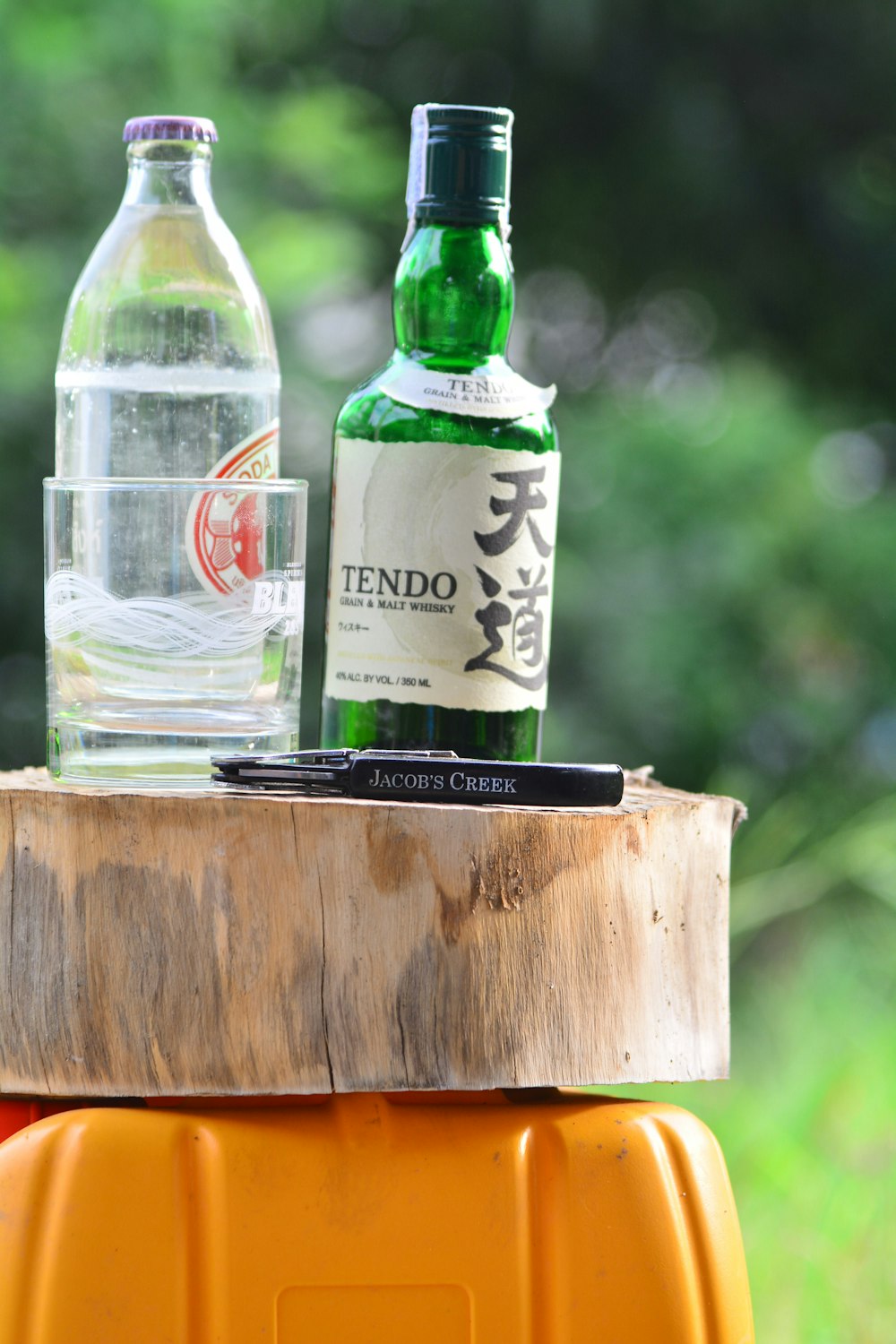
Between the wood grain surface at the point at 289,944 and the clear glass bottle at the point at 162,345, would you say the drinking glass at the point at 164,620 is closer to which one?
the wood grain surface at the point at 289,944

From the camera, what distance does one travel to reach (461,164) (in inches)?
47.4

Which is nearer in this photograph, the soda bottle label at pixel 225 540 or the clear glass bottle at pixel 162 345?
the soda bottle label at pixel 225 540

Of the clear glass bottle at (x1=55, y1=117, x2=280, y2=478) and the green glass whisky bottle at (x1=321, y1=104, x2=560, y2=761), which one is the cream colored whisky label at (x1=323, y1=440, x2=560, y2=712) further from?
the clear glass bottle at (x1=55, y1=117, x2=280, y2=478)

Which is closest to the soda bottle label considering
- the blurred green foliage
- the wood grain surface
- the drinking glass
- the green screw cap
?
the drinking glass

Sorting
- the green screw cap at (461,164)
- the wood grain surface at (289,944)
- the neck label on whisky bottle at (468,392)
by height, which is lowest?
the wood grain surface at (289,944)

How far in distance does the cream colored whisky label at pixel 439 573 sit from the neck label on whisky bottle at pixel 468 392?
1.7 inches

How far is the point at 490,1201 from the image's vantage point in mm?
1050

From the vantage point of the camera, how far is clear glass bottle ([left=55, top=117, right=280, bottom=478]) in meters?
1.32

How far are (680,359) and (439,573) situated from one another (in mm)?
4008

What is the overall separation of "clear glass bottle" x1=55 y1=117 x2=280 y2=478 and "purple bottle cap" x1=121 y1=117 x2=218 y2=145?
55 mm

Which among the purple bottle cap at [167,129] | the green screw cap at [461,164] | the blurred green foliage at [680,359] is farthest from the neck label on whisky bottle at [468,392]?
the blurred green foliage at [680,359]

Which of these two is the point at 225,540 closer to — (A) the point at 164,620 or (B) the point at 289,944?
(A) the point at 164,620

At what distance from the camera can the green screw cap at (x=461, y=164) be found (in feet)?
3.89

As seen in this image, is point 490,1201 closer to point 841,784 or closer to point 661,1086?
point 661,1086
